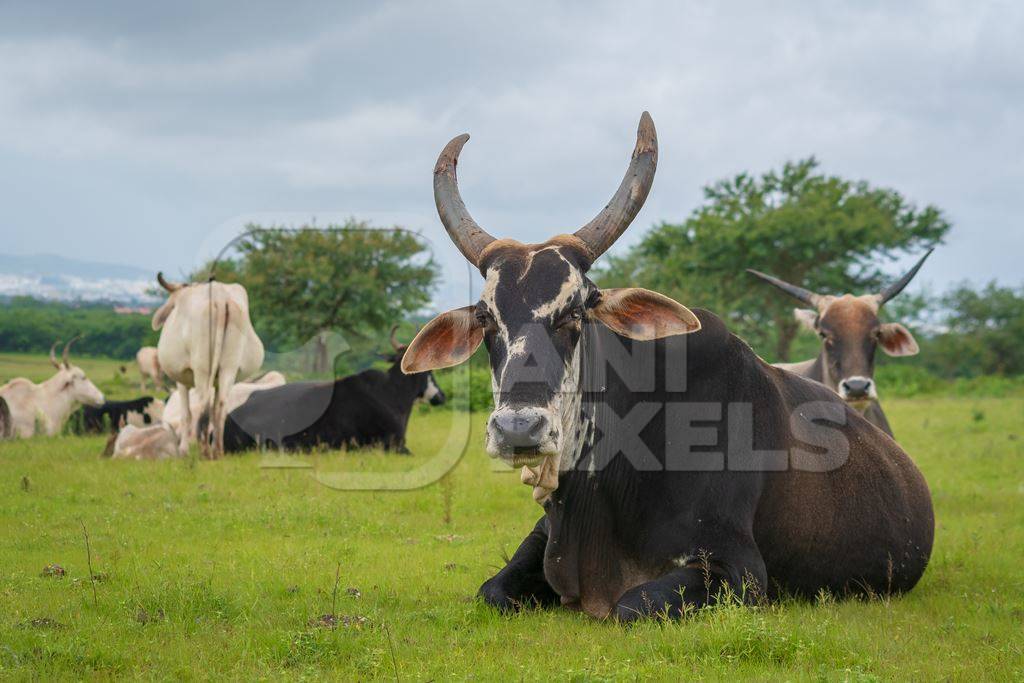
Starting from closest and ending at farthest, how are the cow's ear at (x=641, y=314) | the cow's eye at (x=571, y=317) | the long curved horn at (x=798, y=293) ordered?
the cow's eye at (x=571, y=317), the cow's ear at (x=641, y=314), the long curved horn at (x=798, y=293)

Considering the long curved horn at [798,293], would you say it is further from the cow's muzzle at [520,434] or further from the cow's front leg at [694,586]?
the cow's muzzle at [520,434]

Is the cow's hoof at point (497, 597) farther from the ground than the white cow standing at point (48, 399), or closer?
closer

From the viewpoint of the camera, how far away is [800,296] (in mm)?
11953

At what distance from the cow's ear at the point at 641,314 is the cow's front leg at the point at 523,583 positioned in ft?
4.16

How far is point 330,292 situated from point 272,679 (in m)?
23.4

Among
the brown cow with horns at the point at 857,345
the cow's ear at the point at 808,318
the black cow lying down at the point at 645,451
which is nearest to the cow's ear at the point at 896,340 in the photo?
the brown cow with horns at the point at 857,345

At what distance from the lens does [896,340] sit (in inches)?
411

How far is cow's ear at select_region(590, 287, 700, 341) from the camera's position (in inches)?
201

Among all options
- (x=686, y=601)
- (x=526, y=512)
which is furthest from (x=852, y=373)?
(x=686, y=601)

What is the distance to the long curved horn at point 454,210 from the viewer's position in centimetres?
552

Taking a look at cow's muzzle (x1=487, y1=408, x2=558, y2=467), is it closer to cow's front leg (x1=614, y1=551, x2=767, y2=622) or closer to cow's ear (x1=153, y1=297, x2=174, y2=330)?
cow's front leg (x1=614, y1=551, x2=767, y2=622)

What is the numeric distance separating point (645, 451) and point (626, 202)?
131 centimetres

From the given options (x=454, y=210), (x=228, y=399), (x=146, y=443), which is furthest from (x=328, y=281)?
(x=454, y=210)

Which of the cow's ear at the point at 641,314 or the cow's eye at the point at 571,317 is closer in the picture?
the cow's eye at the point at 571,317
